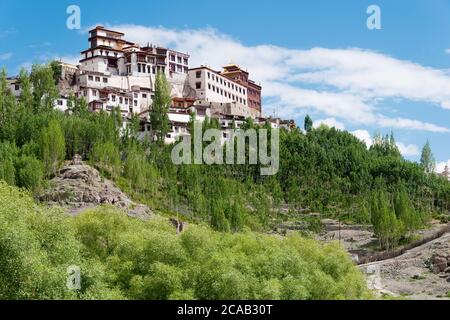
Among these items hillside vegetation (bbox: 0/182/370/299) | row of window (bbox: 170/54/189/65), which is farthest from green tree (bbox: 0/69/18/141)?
hillside vegetation (bbox: 0/182/370/299)

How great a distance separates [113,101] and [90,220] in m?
43.5

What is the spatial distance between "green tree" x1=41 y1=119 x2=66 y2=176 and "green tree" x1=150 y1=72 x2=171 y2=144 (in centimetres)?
1424

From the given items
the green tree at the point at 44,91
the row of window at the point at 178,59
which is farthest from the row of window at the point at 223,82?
the green tree at the point at 44,91

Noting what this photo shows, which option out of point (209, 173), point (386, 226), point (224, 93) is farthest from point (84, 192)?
point (224, 93)

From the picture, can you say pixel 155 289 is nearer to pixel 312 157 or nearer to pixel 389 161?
pixel 312 157

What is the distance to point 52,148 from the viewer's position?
55.1 m

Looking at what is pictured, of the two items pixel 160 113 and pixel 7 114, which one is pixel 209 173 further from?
pixel 7 114

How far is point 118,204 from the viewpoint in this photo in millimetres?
51188

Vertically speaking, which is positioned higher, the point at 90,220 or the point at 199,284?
the point at 90,220

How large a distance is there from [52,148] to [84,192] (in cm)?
554

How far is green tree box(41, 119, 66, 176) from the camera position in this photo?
54.6 m

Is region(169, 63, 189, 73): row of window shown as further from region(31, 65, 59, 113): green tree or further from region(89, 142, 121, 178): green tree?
region(89, 142, 121, 178): green tree

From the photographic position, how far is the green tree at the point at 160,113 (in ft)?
226
